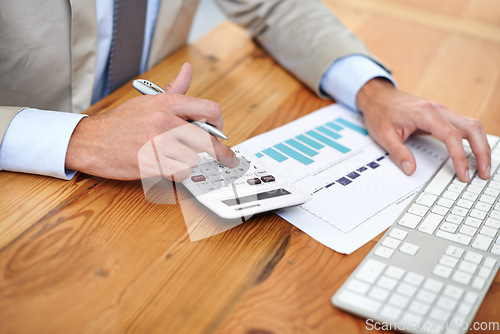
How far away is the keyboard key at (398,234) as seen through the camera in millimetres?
606

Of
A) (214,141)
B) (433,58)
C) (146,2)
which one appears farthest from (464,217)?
(146,2)

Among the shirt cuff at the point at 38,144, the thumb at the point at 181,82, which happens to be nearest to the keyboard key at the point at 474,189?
the thumb at the point at 181,82

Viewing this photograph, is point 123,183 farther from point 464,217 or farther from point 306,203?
point 464,217

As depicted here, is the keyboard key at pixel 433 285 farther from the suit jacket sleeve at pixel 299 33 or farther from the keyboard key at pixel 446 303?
the suit jacket sleeve at pixel 299 33

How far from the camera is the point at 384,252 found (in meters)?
0.58

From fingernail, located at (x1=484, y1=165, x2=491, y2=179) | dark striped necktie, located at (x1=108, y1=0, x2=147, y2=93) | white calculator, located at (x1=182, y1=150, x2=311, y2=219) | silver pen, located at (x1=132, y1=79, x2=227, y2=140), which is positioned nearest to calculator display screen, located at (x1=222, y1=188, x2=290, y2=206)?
white calculator, located at (x1=182, y1=150, x2=311, y2=219)

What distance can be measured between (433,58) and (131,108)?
0.79 metres

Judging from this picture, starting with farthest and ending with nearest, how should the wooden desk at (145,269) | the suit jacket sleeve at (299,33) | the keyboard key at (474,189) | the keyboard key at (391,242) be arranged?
the suit jacket sleeve at (299,33) < the keyboard key at (474,189) < the keyboard key at (391,242) < the wooden desk at (145,269)

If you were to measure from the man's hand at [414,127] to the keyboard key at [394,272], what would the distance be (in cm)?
23

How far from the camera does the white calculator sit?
604 mm

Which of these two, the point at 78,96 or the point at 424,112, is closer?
the point at 424,112

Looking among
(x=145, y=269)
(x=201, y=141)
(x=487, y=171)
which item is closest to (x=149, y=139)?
(x=201, y=141)

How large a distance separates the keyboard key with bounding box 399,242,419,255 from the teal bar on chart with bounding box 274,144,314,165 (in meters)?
0.21

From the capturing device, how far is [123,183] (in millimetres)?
677
